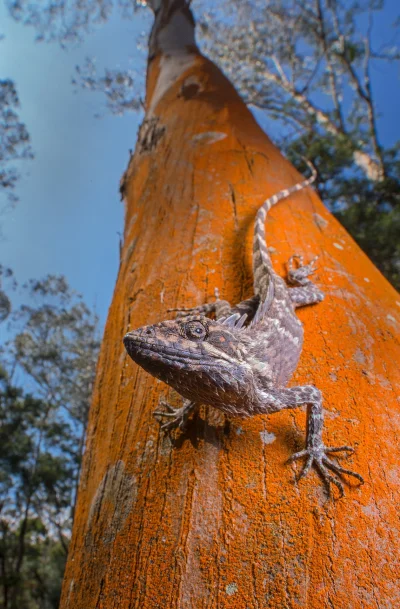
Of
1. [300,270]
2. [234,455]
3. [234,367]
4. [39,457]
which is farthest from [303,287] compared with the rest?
[39,457]

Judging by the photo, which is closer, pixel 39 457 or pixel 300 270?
pixel 300 270

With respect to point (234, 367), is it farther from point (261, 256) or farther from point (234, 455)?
point (261, 256)

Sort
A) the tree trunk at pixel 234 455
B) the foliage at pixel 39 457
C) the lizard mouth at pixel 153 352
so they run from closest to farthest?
1. the tree trunk at pixel 234 455
2. the lizard mouth at pixel 153 352
3. the foliage at pixel 39 457

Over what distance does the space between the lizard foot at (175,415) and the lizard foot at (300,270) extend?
1278 millimetres

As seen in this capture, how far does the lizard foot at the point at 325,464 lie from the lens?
1600mm

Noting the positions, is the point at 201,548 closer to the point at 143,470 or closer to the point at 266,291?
the point at 143,470

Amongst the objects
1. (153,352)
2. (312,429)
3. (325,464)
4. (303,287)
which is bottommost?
(325,464)

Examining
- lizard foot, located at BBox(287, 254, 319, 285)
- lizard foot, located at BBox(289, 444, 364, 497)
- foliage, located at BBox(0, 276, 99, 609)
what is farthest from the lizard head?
foliage, located at BBox(0, 276, 99, 609)

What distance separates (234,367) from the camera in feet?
6.24

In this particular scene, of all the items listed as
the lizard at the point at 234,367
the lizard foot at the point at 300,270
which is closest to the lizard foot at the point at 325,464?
the lizard at the point at 234,367

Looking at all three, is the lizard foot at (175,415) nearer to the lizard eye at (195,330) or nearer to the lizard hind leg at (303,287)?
the lizard eye at (195,330)

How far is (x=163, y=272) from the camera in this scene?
2760mm

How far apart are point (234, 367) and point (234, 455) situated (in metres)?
0.42

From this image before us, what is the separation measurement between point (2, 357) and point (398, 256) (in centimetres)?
1057
